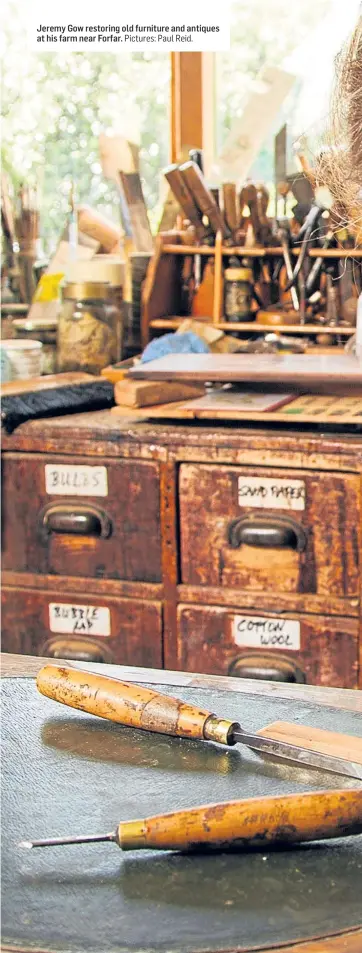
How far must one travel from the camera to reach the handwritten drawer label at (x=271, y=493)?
203 centimetres

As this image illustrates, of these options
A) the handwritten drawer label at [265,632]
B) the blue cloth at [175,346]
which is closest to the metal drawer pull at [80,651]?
the handwritten drawer label at [265,632]

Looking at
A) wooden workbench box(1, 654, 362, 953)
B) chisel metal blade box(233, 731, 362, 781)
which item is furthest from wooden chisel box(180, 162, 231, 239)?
chisel metal blade box(233, 731, 362, 781)

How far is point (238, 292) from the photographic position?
272cm

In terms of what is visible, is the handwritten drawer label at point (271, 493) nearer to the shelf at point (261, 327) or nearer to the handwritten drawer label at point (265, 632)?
the handwritten drawer label at point (265, 632)

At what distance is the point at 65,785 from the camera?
99 centimetres

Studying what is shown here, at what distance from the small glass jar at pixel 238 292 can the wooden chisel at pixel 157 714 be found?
1703 millimetres

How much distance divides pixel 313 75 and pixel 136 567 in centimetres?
142

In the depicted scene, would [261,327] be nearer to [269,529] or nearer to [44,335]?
[44,335]

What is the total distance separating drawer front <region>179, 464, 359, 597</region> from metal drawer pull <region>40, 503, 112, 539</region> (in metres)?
0.15

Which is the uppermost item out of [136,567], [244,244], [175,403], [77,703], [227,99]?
[227,99]

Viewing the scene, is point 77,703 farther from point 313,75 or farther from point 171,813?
point 313,75

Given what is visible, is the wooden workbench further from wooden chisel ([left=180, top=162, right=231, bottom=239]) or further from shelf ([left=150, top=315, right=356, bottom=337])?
wooden chisel ([left=180, top=162, right=231, bottom=239])

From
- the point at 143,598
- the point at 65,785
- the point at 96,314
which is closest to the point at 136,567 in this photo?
the point at 143,598

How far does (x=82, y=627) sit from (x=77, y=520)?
0.71 feet
